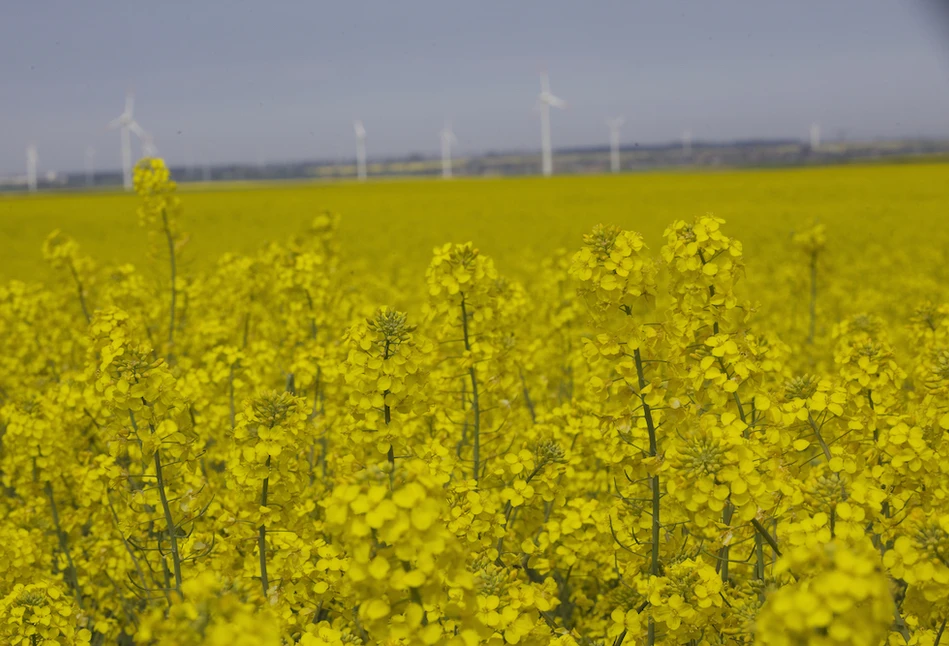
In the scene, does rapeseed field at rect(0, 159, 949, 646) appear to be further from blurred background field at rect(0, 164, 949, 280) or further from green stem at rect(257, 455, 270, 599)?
blurred background field at rect(0, 164, 949, 280)

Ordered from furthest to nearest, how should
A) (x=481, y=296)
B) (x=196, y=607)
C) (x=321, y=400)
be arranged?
(x=321, y=400), (x=481, y=296), (x=196, y=607)

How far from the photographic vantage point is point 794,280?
31.7ft

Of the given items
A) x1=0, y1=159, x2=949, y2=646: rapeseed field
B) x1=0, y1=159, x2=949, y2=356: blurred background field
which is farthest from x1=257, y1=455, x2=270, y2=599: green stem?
x1=0, y1=159, x2=949, y2=356: blurred background field

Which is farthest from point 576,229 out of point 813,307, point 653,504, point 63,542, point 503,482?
point 653,504

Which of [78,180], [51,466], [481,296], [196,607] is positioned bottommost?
[51,466]

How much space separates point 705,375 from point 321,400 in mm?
3260

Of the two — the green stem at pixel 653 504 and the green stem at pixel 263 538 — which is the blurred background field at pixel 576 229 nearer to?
the green stem at pixel 263 538

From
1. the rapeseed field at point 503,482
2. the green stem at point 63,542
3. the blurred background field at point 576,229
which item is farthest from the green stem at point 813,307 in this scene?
the green stem at point 63,542

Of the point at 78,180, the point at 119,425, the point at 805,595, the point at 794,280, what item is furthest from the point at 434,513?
the point at 78,180

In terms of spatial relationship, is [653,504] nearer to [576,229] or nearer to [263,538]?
[263,538]

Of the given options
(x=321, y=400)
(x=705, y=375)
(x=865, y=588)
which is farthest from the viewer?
(x=321, y=400)

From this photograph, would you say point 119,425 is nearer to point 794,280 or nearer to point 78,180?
point 794,280

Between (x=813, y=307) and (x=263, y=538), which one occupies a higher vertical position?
(x=813, y=307)

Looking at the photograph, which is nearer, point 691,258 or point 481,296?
point 691,258
